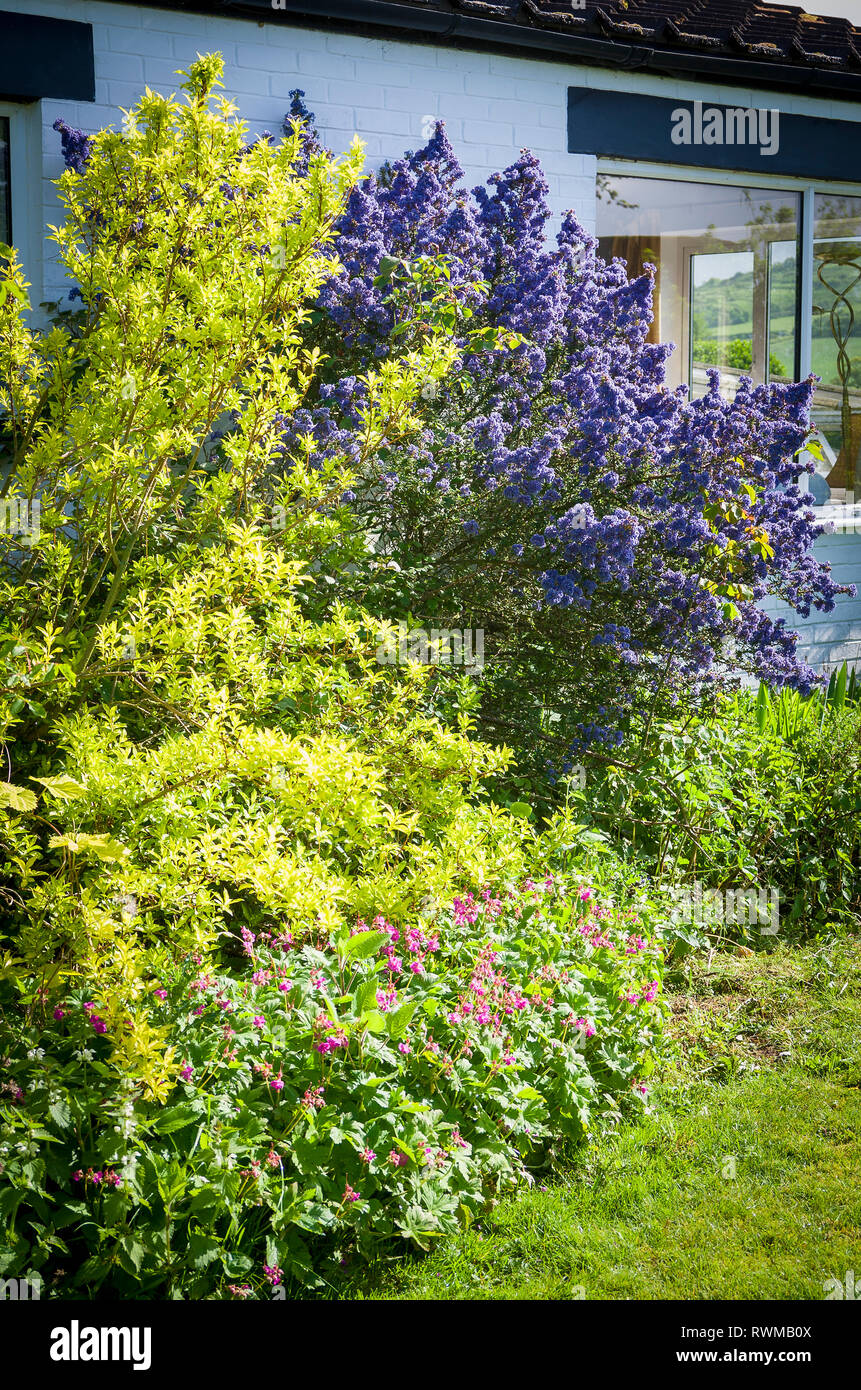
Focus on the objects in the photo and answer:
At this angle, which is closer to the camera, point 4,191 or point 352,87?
point 4,191

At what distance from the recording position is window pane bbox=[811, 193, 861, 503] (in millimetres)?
8141

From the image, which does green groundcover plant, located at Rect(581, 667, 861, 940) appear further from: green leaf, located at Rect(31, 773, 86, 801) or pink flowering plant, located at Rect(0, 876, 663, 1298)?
green leaf, located at Rect(31, 773, 86, 801)

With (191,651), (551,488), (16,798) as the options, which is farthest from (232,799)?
(551,488)

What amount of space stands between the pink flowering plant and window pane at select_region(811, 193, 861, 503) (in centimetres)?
578

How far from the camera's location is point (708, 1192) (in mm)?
3055

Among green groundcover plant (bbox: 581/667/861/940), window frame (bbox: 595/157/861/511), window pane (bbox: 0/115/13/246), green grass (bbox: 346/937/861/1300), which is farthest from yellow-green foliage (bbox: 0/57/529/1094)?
window frame (bbox: 595/157/861/511)

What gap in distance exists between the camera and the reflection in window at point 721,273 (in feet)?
24.9

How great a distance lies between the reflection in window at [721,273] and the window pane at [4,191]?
12.2 feet

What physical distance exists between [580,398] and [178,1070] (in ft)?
10.9

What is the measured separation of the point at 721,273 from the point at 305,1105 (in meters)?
7.18

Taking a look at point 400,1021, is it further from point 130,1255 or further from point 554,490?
point 554,490

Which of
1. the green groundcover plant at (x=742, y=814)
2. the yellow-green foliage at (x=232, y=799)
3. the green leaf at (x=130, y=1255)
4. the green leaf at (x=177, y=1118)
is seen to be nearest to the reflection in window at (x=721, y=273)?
the green groundcover plant at (x=742, y=814)

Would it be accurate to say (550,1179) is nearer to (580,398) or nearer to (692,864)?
(692,864)

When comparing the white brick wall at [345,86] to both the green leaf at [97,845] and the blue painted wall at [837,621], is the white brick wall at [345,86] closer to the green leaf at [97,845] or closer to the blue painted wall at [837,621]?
the blue painted wall at [837,621]
